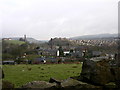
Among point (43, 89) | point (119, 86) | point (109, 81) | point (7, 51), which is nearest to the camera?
point (43, 89)

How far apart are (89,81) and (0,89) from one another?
396 centimetres

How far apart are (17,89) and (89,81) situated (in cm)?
327

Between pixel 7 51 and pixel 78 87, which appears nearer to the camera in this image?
pixel 78 87

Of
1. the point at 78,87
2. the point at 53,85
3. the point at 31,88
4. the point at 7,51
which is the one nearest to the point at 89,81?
the point at 78,87

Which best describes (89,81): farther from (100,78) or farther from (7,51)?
(7,51)

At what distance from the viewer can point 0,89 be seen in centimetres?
850

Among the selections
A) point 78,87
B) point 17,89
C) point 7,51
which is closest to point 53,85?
point 78,87

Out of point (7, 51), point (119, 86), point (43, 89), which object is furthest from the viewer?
point (7, 51)

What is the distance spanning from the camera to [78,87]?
8.34m

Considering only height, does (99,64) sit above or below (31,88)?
above

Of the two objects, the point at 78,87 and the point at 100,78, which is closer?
the point at 78,87

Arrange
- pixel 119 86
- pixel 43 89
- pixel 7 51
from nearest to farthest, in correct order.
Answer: pixel 43 89, pixel 119 86, pixel 7 51

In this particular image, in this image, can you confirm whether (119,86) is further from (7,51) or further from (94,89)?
(7,51)

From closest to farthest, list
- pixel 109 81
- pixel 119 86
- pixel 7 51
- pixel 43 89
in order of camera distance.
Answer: pixel 43 89 < pixel 119 86 < pixel 109 81 < pixel 7 51
